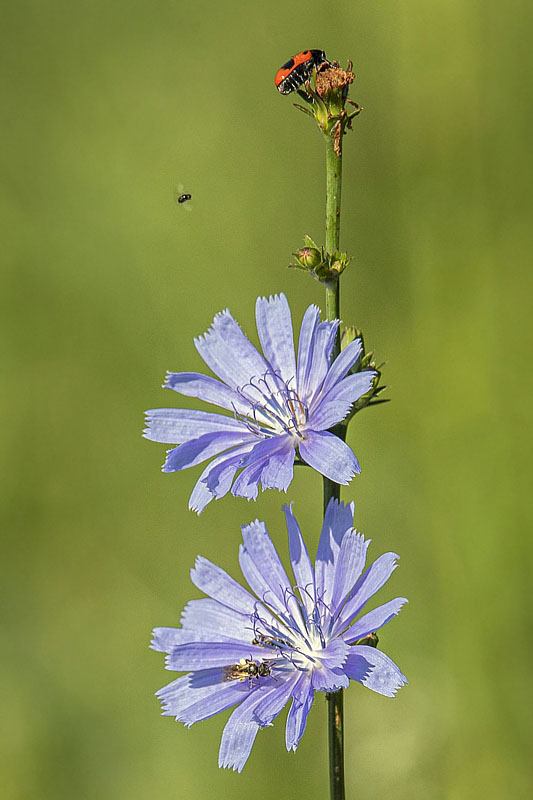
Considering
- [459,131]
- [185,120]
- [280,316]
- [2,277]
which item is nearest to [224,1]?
[185,120]

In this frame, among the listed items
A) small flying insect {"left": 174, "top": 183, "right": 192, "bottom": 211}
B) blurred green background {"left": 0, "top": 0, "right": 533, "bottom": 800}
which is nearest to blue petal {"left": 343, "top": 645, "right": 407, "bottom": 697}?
small flying insect {"left": 174, "top": 183, "right": 192, "bottom": 211}

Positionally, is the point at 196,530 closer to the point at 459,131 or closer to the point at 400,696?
the point at 400,696

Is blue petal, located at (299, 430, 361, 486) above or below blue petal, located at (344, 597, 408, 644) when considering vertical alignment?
above

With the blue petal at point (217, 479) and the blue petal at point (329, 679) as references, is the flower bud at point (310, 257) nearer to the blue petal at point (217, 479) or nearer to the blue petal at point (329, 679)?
the blue petal at point (217, 479)

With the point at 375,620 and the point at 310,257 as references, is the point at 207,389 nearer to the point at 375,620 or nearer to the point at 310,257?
the point at 310,257

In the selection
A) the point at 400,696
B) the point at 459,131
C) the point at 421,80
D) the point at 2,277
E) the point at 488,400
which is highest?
the point at 421,80

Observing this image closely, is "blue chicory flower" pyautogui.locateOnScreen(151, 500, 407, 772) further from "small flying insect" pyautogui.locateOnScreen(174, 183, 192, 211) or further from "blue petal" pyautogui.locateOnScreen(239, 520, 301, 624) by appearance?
"small flying insect" pyautogui.locateOnScreen(174, 183, 192, 211)
